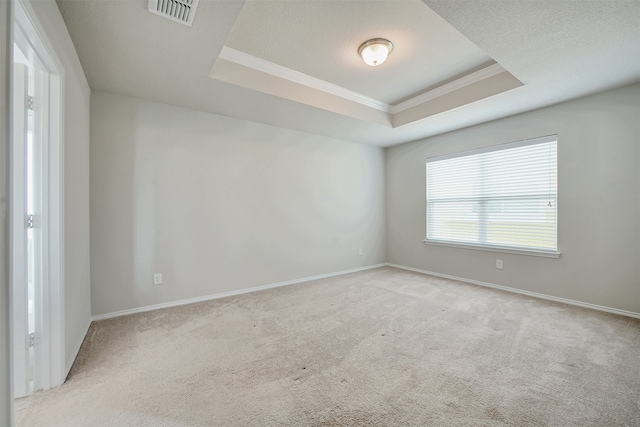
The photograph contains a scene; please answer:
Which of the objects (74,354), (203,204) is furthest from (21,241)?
(203,204)

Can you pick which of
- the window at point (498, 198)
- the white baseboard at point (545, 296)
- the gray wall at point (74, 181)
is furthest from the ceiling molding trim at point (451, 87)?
the gray wall at point (74, 181)

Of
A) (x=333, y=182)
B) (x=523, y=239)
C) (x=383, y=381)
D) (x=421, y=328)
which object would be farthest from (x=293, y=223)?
(x=523, y=239)

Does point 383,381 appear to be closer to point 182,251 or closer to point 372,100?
point 182,251

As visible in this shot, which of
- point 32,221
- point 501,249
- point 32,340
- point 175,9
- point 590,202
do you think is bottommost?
point 32,340

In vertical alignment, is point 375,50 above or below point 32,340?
above

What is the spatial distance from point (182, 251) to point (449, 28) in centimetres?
350

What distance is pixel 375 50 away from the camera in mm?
2391

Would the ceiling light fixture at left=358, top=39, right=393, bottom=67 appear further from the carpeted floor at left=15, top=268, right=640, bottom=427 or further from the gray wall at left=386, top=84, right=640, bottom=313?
the carpeted floor at left=15, top=268, right=640, bottom=427

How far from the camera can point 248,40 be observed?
238 cm

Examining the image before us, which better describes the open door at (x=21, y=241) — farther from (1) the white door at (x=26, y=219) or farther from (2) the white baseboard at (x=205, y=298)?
(2) the white baseboard at (x=205, y=298)

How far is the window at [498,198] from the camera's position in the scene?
3.32 metres

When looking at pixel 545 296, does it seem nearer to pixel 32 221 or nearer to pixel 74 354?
pixel 74 354

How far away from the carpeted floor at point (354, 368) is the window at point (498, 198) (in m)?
0.97

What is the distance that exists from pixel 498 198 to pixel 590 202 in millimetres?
930
